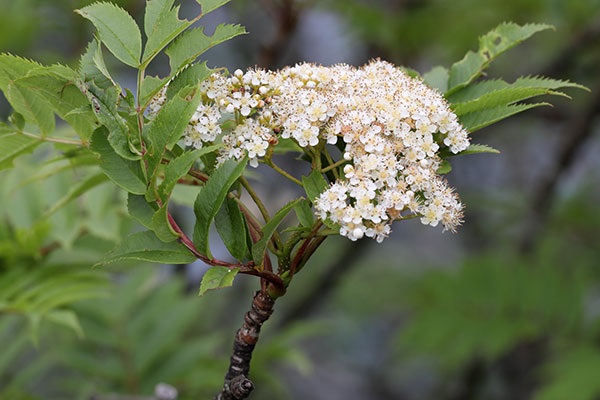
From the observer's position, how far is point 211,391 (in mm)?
1925

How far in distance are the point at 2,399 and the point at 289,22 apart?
148cm

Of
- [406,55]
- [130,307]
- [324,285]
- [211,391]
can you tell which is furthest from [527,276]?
[130,307]

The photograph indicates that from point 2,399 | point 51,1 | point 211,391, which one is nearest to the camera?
point 2,399

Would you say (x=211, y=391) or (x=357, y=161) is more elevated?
(x=211, y=391)

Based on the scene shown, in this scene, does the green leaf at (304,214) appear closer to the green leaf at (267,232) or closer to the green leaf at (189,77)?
the green leaf at (267,232)

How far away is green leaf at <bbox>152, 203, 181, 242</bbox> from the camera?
2.06ft

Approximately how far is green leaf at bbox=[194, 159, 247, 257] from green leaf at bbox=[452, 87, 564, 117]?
0.29 m

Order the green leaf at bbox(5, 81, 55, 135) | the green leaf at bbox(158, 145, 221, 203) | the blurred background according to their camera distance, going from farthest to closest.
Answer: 1. the blurred background
2. the green leaf at bbox(5, 81, 55, 135)
3. the green leaf at bbox(158, 145, 221, 203)

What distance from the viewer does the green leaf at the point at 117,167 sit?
635 millimetres

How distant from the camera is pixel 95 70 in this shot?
0.65m

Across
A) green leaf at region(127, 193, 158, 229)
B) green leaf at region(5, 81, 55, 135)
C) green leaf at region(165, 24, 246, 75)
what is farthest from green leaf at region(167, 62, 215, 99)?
green leaf at region(5, 81, 55, 135)

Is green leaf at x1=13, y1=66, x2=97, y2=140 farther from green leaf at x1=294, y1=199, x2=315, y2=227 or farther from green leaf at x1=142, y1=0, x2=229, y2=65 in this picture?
green leaf at x1=294, y1=199, x2=315, y2=227

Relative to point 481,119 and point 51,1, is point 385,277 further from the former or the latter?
point 481,119

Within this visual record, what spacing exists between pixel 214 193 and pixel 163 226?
68mm
